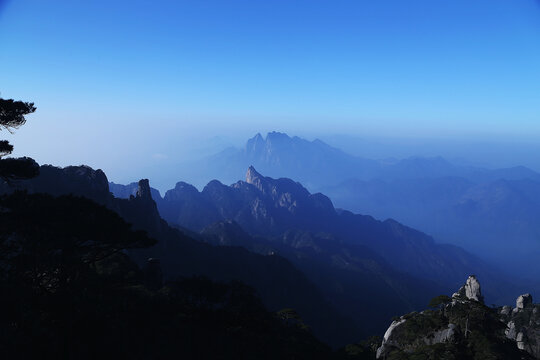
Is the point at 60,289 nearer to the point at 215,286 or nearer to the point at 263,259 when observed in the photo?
the point at 215,286

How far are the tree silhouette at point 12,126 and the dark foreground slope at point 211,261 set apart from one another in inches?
2557

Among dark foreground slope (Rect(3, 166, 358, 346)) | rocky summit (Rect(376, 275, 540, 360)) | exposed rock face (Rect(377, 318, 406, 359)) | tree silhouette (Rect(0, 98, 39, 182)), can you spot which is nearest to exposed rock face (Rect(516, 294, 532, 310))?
dark foreground slope (Rect(3, 166, 358, 346))

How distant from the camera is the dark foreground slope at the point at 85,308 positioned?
1473 centimetres

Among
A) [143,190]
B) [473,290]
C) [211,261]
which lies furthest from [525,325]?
[143,190]

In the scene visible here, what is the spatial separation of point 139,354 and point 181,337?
4.97 m

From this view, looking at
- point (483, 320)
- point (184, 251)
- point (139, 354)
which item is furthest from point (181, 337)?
point (184, 251)

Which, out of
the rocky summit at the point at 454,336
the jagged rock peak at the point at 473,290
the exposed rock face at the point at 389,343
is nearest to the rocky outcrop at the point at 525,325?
the jagged rock peak at the point at 473,290

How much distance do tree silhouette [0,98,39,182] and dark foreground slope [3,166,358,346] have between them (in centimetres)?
6495

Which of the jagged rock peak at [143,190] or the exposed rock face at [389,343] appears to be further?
the jagged rock peak at [143,190]

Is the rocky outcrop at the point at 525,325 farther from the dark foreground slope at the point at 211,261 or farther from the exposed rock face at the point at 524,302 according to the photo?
the dark foreground slope at the point at 211,261

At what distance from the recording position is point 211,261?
352 feet

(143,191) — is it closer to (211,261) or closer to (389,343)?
(211,261)

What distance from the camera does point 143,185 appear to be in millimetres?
109000

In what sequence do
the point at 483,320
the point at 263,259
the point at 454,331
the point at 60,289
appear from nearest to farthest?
the point at 60,289
the point at 454,331
the point at 483,320
the point at 263,259
